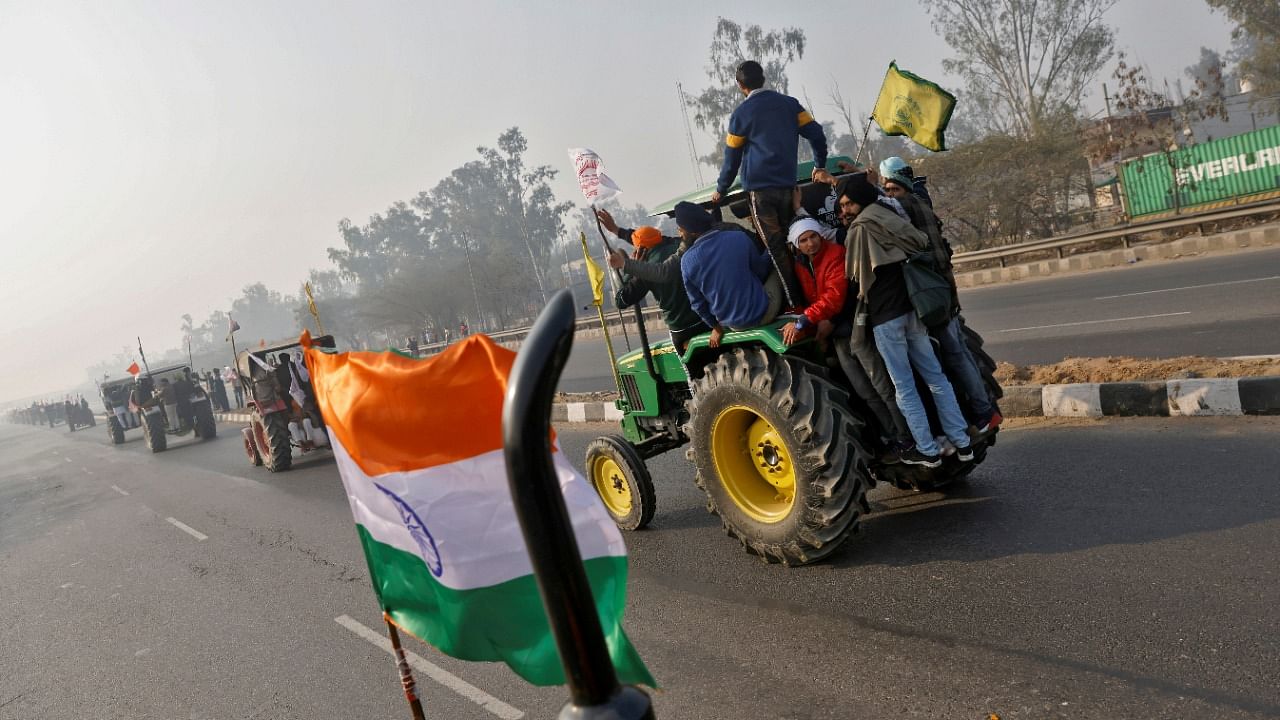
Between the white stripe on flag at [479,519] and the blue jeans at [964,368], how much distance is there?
3.30 m

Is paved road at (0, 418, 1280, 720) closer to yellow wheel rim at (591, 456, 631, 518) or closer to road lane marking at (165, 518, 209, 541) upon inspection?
yellow wheel rim at (591, 456, 631, 518)

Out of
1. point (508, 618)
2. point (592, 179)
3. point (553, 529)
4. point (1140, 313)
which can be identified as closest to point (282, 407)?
point (592, 179)

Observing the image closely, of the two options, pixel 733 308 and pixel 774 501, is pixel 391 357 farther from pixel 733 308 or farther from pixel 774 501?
pixel 774 501

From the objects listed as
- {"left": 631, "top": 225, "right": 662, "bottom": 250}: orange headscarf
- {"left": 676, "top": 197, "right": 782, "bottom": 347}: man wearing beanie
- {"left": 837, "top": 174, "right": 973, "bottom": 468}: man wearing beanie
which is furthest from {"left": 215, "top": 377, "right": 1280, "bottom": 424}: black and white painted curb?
{"left": 631, "top": 225, "right": 662, "bottom": 250}: orange headscarf

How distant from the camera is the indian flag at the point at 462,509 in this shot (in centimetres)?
214

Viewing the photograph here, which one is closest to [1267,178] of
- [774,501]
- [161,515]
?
[774,501]

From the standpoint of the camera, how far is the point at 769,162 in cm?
527

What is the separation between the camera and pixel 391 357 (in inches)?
98.3

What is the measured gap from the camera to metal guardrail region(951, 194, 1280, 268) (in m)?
16.2

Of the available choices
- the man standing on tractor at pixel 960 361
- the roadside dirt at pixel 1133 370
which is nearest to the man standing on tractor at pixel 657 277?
the man standing on tractor at pixel 960 361

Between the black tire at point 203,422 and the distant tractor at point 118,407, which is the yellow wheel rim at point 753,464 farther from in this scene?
the distant tractor at point 118,407

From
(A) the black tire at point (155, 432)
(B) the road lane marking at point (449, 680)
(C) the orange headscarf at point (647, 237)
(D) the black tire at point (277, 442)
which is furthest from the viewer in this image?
(A) the black tire at point (155, 432)

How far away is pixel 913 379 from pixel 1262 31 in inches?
1778

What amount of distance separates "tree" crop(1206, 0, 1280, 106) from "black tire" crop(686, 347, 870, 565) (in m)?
43.6
